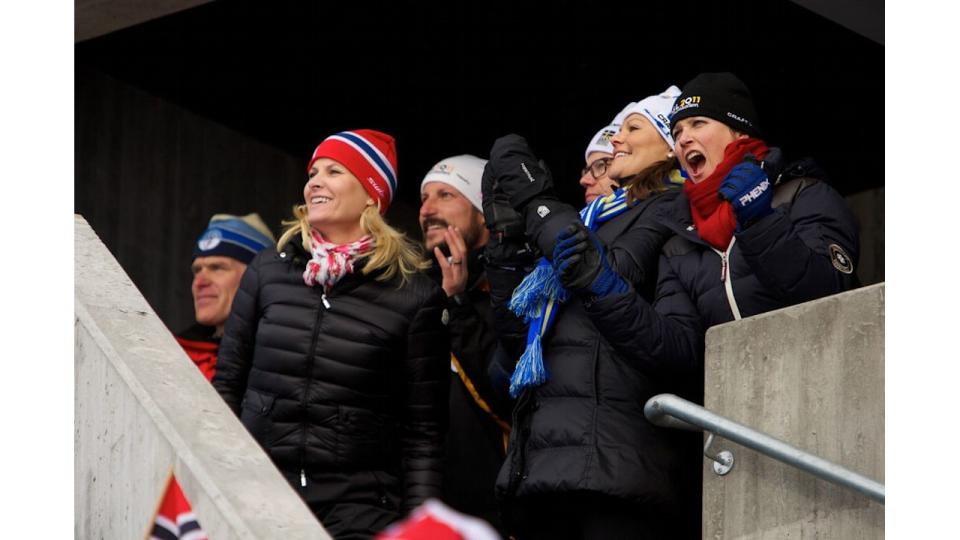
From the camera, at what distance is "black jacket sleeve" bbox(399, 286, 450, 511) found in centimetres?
562

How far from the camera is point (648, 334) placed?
4.78 meters

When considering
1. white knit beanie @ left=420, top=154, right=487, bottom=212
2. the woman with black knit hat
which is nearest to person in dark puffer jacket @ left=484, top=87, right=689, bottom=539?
the woman with black knit hat

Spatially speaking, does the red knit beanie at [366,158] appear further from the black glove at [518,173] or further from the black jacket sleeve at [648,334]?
the black jacket sleeve at [648,334]

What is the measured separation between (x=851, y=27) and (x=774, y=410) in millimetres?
4233

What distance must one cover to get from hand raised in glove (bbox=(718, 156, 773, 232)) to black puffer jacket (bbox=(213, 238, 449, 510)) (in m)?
1.46

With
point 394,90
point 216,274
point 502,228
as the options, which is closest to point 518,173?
point 502,228

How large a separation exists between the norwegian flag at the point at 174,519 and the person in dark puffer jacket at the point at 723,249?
1264mm

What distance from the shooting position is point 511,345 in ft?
17.6

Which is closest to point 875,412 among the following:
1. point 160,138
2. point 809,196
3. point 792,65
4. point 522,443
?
point 809,196

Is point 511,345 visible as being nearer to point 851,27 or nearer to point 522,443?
point 522,443

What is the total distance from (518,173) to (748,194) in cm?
82

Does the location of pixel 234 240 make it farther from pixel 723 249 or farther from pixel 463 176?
pixel 723 249

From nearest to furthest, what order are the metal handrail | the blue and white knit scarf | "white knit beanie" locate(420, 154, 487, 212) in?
1. the metal handrail
2. the blue and white knit scarf
3. "white knit beanie" locate(420, 154, 487, 212)

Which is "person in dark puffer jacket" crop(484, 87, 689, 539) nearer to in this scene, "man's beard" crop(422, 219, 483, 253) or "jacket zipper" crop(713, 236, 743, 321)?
"jacket zipper" crop(713, 236, 743, 321)
